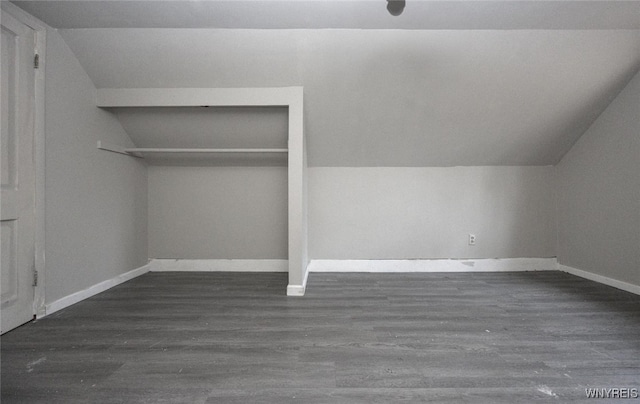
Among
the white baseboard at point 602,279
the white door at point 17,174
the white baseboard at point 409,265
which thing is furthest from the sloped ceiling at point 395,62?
the white baseboard at point 602,279

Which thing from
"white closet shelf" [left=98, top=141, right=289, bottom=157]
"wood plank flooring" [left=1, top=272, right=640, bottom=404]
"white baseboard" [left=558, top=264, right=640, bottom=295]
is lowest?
"wood plank flooring" [left=1, top=272, right=640, bottom=404]

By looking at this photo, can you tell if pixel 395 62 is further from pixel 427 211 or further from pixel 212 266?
pixel 212 266

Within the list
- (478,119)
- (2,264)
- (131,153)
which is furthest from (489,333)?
(131,153)

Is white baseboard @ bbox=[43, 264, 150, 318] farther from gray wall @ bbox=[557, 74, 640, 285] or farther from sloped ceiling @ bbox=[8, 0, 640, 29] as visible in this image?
gray wall @ bbox=[557, 74, 640, 285]

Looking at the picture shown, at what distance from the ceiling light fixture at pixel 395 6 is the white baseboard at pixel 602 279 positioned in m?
3.30

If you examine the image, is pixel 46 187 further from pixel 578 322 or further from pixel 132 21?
pixel 578 322

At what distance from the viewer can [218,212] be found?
381 cm

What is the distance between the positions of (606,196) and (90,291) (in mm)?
5171

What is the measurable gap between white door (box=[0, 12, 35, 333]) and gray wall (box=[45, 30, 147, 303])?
0.12 meters

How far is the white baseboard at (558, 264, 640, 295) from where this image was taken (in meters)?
2.92

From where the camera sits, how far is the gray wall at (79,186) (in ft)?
7.93

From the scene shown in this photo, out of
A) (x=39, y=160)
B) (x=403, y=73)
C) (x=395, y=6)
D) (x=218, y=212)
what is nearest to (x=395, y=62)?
(x=403, y=73)

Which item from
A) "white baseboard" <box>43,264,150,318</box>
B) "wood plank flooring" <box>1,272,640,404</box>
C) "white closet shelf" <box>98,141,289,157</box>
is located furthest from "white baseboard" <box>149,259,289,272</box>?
"white closet shelf" <box>98,141,289,157</box>

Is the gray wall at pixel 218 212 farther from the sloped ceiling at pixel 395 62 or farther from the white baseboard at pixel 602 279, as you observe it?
the white baseboard at pixel 602 279
